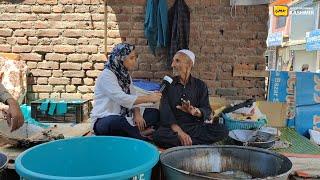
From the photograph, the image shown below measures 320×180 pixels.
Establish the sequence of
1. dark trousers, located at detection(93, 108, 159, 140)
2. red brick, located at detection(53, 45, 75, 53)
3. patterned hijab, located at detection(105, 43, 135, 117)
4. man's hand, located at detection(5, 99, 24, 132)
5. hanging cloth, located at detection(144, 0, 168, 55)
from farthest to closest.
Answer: red brick, located at detection(53, 45, 75, 53), hanging cloth, located at detection(144, 0, 168, 55), patterned hijab, located at detection(105, 43, 135, 117), dark trousers, located at detection(93, 108, 159, 140), man's hand, located at detection(5, 99, 24, 132)

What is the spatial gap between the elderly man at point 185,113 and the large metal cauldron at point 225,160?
31.3 inches

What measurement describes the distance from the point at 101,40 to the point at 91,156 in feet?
10.9

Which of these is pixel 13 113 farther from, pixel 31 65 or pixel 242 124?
pixel 31 65

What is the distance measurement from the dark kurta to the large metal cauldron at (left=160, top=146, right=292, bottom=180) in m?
0.86

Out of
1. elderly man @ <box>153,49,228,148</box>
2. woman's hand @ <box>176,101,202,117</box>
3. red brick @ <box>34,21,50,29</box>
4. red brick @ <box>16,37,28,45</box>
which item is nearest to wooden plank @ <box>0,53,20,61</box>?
red brick @ <box>16,37,28,45</box>

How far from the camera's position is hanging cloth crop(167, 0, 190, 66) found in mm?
5062

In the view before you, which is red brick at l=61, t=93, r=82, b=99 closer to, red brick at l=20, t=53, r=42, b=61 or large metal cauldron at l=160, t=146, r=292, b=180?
red brick at l=20, t=53, r=42, b=61

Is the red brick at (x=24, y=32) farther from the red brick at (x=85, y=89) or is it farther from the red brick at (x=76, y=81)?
Result: the red brick at (x=85, y=89)

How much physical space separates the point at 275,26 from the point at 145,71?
18.4 meters

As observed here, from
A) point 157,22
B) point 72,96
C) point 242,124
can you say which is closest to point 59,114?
point 72,96

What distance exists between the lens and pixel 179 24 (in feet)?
16.6

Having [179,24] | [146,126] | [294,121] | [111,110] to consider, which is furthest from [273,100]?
[111,110]

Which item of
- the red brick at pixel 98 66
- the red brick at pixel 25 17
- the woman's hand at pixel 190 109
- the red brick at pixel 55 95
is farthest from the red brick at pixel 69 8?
the woman's hand at pixel 190 109

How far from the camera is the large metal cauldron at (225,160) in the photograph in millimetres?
2449
